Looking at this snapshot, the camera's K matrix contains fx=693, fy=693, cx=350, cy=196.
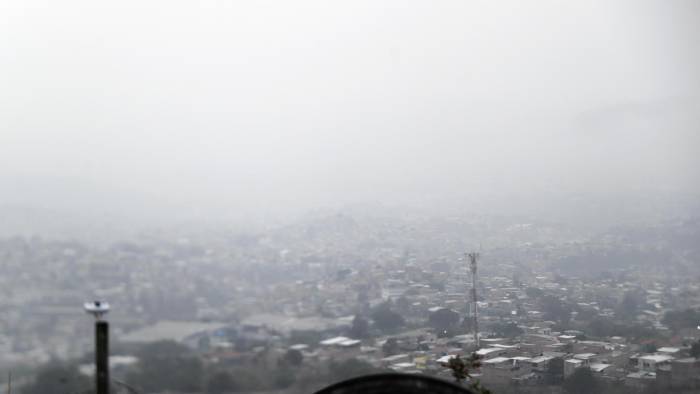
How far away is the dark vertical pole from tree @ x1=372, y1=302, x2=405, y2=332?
871cm

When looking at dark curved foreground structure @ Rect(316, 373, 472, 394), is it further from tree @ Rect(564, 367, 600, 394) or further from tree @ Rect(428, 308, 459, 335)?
tree @ Rect(564, 367, 600, 394)

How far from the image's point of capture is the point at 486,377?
15211 millimetres

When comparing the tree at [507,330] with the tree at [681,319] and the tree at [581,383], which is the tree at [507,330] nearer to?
the tree at [581,383]

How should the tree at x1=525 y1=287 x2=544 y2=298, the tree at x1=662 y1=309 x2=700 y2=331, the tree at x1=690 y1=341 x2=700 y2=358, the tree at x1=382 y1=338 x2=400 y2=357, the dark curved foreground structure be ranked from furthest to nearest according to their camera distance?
1. the tree at x1=662 y1=309 x2=700 y2=331
2. the tree at x1=525 y1=287 x2=544 y2=298
3. the tree at x1=690 y1=341 x2=700 y2=358
4. the tree at x1=382 y1=338 x2=400 y2=357
5. the dark curved foreground structure

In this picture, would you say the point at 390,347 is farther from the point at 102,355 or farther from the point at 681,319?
the point at 681,319

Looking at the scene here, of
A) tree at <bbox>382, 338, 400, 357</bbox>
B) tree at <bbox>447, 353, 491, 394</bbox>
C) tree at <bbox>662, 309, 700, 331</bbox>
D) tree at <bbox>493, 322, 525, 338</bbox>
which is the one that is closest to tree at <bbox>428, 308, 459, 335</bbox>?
tree at <bbox>493, 322, 525, 338</bbox>

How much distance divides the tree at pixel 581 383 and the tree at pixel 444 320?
9.66 feet

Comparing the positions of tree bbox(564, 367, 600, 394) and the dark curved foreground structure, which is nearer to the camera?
the dark curved foreground structure

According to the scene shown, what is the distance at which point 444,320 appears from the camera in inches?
679

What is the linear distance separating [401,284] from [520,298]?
11.4ft

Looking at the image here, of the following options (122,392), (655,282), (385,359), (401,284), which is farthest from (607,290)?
(122,392)

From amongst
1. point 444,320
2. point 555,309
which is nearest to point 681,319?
point 555,309

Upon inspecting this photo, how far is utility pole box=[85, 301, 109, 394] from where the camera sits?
8.02 m

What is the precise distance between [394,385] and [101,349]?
11.8 ft
